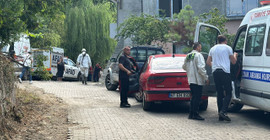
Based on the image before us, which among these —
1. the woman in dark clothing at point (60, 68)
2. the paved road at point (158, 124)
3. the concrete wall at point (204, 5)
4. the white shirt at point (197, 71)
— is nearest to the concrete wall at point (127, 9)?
the concrete wall at point (204, 5)

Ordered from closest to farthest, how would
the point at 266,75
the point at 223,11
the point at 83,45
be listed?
the point at 266,75 < the point at 223,11 < the point at 83,45

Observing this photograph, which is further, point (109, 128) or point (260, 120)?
point (260, 120)

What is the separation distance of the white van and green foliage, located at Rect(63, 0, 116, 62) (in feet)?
103

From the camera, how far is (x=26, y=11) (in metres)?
11.3

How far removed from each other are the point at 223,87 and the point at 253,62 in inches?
33.4

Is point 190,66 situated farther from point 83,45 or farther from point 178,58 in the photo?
point 83,45

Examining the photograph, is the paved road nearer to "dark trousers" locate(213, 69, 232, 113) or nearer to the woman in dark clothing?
"dark trousers" locate(213, 69, 232, 113)

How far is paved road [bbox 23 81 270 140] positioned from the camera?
25.7 feet

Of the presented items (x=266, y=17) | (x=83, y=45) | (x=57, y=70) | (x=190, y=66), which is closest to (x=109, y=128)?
(x=190, y=66)

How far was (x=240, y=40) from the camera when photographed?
10.5 metres

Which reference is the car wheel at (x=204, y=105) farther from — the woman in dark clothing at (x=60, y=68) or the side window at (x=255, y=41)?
the woman in dark clothing at (x=60, y=68)

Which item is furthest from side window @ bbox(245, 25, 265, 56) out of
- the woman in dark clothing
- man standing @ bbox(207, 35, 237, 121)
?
the woman in dark clothing

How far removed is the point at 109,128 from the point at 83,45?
33.4m

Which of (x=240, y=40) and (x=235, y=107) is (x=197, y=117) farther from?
(x=240, y=40)
